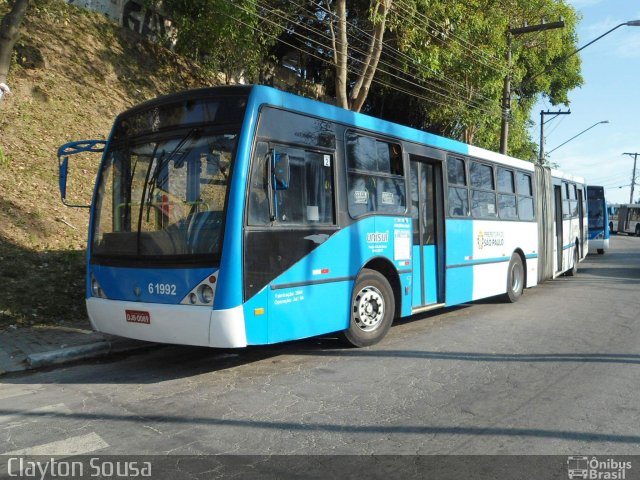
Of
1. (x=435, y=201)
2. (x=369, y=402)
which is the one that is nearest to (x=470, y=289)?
(x=435, y=201)

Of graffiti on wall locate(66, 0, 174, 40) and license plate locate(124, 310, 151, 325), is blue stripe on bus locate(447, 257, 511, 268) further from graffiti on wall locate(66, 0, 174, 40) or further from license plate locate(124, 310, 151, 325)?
graffiti on wall locate(66, 0, 174, 40)

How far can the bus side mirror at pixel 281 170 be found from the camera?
5492mm

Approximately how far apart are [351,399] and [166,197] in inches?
110

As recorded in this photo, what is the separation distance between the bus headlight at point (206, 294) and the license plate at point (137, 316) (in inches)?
25.9

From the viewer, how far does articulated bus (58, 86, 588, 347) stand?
A: 5.36 meters

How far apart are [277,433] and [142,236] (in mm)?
2715

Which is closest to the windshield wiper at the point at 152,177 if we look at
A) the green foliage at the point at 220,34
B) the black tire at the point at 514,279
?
the black tire at the point at 514,279

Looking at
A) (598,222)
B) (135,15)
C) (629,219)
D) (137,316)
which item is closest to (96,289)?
(137,316)

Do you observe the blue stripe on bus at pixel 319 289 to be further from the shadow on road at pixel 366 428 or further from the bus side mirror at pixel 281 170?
the shadow on road at pixel 366 428

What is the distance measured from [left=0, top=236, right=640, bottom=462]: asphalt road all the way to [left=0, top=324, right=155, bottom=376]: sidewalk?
26 cm

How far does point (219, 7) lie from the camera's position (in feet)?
51.3

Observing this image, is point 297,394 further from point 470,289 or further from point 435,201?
point 470,289

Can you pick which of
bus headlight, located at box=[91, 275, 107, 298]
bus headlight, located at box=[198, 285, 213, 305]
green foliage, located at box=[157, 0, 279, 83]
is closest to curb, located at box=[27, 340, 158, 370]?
bus headlight, located at box=[91, 275, 107, 298]

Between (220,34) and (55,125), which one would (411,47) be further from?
(55,125)
